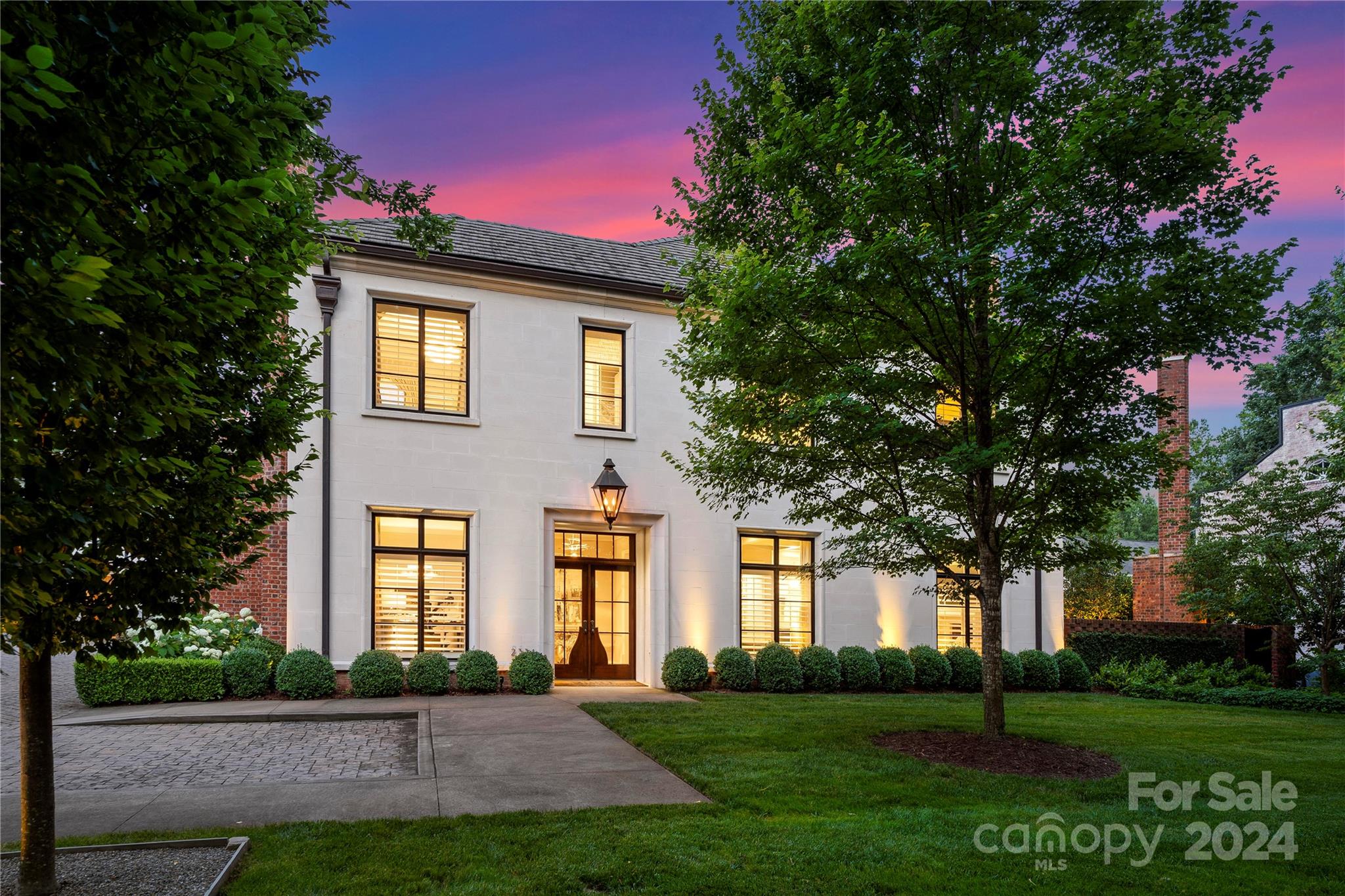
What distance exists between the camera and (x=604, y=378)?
1541 cm

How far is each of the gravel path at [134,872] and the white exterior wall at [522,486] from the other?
794 cm

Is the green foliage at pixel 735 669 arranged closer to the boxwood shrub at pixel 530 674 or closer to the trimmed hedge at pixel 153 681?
the boxwood shrub at pixel 530 674

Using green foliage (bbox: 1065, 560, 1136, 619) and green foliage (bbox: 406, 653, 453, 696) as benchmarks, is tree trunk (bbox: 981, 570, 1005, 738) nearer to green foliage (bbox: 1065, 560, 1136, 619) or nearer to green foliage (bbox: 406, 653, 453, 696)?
green foliage (bbox: 406, 653, 453, 696)

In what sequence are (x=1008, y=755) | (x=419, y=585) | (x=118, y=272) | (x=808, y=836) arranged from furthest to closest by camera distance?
(x=419, y=585)
(x=1008, y=755)
(x=808, y=836)
(x=118, y=272)

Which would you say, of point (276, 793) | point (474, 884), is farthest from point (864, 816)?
point (276, 793)

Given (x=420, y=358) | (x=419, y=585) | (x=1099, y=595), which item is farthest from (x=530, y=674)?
(x=1099, y=595)

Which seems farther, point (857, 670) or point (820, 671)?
point (857, 670)

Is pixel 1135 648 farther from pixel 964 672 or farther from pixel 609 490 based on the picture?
pixel 609 490

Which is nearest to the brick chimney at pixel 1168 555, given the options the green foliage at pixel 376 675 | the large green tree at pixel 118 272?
the green foliage at pixel 376 675

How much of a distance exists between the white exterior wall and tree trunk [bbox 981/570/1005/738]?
3550mm

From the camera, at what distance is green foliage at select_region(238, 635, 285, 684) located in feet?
40.4

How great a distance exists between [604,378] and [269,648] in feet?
23.0

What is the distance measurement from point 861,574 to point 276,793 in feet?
38.6

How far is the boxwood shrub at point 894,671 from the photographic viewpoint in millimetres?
15289
